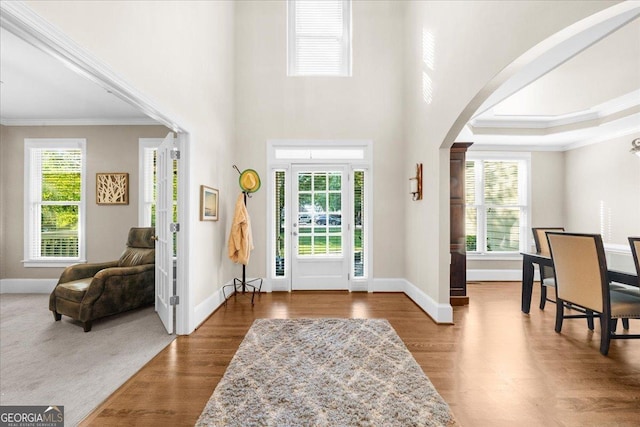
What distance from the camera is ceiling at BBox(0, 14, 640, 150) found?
3.29 m

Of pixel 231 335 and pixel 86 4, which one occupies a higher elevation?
pixel 86 4

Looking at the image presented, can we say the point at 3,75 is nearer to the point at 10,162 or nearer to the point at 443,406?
the point at 10,162

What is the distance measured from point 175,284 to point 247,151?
2.42 m

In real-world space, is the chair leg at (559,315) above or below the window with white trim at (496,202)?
below

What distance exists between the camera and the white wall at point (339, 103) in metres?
4.65

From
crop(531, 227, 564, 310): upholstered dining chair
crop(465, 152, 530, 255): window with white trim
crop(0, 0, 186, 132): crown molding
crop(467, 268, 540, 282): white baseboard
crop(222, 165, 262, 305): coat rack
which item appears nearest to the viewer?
crop(0, 0, 186, 132): crown molding

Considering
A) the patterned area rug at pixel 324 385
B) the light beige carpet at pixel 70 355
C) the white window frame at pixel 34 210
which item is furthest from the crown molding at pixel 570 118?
the white window frame at pixel 34 210

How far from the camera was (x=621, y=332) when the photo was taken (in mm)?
3088

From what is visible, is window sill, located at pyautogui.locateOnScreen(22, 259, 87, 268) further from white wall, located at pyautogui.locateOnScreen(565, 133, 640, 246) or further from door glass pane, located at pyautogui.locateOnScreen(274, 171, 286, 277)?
white wall, located at pyautogui.locateOnScreen(565, 133, 640, 246)

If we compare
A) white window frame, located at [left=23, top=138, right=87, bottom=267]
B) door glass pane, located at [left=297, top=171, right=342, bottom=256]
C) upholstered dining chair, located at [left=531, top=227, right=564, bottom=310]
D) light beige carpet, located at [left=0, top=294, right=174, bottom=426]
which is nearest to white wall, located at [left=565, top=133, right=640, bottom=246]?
upholstered dining chair, located at [left=531, top=227, right=564, bottom=310]

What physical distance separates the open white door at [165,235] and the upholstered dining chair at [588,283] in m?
4.05

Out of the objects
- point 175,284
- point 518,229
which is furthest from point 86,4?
point 518,229

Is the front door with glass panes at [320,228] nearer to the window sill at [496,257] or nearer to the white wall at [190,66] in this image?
the white wall at [190,66]

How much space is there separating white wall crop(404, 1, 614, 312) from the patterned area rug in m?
1.34
